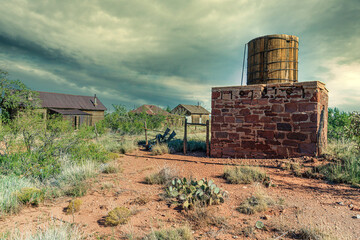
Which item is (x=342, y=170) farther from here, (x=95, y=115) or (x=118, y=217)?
(x=95, y=115)

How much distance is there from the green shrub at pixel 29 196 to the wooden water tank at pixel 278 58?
838cm

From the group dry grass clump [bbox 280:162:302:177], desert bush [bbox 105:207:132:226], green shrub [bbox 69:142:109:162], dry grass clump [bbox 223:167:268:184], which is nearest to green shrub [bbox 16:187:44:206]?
desert bush [bbox 105:207:132:226]

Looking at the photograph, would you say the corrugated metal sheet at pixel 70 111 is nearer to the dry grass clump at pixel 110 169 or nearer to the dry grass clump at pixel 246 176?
the dry grass clump at pixel 110 169

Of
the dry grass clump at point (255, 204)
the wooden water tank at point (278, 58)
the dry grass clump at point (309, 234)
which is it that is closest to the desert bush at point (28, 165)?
the dry grass clump at point (255, 204)

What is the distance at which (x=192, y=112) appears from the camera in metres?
34.5

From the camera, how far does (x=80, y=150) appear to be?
736 centimetres

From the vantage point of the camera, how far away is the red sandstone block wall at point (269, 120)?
6.96 meters

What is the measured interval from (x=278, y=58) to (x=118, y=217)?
805cm

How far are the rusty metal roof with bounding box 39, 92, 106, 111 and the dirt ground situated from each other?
23.7m

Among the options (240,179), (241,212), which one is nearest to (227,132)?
(240,179)

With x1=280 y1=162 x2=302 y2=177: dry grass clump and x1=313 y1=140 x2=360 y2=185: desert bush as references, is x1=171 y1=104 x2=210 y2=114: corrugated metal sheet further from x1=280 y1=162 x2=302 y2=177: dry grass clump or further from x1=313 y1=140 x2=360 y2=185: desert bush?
x1=313 y1=140 x2=360 y2=185: desert bush

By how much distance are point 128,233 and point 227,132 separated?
20.3 ft

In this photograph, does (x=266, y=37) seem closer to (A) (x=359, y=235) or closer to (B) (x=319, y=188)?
(B) (x=319, y=188)

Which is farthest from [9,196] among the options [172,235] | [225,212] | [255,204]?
[255,204]
